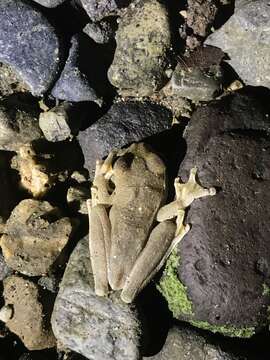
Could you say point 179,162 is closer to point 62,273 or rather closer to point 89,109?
point 89,109

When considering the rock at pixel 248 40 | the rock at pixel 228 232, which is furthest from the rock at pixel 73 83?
the rock at pixel 248 40

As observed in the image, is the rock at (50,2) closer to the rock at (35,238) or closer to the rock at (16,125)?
the rock at (16,125)

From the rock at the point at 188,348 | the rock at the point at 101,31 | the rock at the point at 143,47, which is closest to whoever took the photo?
the rock at the point at 188,348

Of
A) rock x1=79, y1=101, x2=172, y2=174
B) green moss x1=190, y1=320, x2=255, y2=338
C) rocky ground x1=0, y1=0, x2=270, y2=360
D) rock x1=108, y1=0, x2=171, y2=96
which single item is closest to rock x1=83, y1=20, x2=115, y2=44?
rocky ground x1=0, y1=0, x2=270, y2=360

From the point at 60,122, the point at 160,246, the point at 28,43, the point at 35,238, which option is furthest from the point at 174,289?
the point at 28,43

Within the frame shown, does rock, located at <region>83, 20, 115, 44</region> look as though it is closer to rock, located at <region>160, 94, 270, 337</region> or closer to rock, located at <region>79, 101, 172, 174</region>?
rock, located at <region>79, 101, 172, 174</region>

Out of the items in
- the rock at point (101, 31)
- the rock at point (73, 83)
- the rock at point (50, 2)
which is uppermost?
the rock at point (50, 2)

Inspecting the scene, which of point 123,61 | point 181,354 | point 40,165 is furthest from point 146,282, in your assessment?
point 123,61
